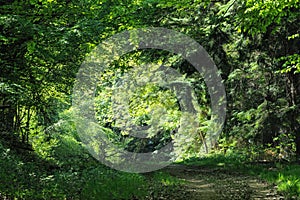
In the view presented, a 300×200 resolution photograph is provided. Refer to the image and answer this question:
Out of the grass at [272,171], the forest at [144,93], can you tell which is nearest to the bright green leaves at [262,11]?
the forest at [144,93]

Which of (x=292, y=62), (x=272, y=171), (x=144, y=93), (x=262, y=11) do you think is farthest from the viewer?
(x=144, y=93)

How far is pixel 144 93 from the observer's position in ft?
62.8

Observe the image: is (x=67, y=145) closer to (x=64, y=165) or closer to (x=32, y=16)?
(x=64, y=165)

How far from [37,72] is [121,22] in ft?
7.25

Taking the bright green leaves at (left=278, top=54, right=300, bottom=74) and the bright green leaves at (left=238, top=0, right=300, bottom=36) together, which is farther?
the bright green leaves at (left=278, top=54, right=300, bottom=74)

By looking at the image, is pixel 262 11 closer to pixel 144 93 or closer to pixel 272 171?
pixel 272 171

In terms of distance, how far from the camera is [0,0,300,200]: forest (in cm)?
688

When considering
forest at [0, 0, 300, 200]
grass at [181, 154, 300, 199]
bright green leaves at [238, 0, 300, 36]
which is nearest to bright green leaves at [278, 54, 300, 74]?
forest at [0, 0, 300, 200]

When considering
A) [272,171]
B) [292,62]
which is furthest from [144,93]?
[292,62]

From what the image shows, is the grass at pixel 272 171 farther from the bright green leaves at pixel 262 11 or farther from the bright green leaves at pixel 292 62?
the bright green leaves at pixel 262 11

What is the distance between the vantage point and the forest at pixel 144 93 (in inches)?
271

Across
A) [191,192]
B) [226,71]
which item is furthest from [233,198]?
[226,71]

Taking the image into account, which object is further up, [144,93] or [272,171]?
[144,93]

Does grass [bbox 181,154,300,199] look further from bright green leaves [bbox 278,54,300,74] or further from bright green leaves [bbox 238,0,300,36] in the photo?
bright green leaves [bbox 238,0,300,36]
